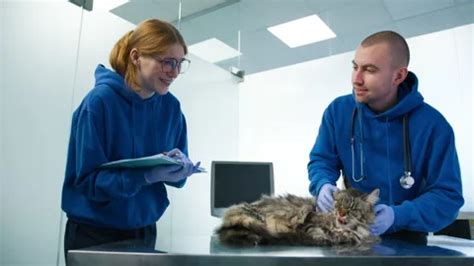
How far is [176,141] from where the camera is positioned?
1307 mm

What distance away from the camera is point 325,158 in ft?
3.93

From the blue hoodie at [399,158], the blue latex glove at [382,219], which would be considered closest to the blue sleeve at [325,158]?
the blue hoodie at [399,158]

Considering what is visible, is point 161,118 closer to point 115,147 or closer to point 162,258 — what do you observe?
point 115,147

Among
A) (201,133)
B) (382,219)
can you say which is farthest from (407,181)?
(201,133)

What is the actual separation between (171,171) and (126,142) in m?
0.17

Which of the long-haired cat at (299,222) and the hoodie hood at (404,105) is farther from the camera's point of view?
the hoodie hood at (404,105)

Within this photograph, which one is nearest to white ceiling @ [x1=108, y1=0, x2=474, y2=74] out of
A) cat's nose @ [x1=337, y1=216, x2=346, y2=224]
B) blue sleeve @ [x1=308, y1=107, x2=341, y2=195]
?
blue sleeve @ [x1=308, y1=107, x2=341, y2=195]

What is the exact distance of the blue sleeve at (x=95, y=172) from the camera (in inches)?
35.7

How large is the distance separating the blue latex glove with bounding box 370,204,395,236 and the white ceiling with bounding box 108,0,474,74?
269 cm

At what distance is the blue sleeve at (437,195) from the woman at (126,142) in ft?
2.11

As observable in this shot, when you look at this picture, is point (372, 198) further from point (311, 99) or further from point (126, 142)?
point (311, 99)

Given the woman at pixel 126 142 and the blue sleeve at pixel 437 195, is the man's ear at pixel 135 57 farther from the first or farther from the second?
the blue sleeve at pixel 437 195

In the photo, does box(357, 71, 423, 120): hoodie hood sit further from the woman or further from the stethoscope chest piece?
the woman

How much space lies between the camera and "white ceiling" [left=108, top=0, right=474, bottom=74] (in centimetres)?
347
